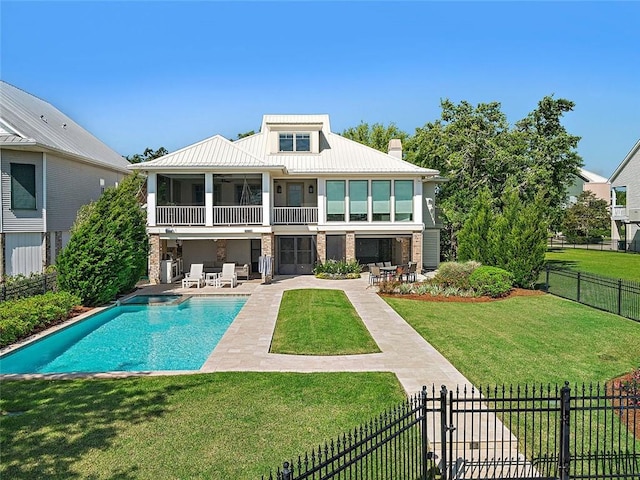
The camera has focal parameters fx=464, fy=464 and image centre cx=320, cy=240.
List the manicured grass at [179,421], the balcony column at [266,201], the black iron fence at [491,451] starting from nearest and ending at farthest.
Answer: the black iron fence at [491,451] < the manicured grass at [179,421] < the balcony column at [266,201]

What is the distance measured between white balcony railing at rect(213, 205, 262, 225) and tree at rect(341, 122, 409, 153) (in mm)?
28574

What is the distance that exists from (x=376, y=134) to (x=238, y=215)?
31.8 m

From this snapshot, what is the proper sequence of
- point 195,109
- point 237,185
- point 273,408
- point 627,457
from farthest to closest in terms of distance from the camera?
point 237,185
point 195,109
point 273,408
point 627,457

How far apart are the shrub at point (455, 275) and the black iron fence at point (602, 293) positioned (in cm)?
355

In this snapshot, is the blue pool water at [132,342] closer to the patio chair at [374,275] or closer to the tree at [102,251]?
the tree at [102,251]

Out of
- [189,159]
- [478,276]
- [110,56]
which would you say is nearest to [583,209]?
[478,276]

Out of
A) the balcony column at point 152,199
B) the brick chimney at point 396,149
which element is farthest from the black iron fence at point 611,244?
the balcony column at point 152,199

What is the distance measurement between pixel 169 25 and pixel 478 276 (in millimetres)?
14593

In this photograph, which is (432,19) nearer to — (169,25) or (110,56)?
(169,25)

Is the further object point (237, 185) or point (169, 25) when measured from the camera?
point (237, 185)

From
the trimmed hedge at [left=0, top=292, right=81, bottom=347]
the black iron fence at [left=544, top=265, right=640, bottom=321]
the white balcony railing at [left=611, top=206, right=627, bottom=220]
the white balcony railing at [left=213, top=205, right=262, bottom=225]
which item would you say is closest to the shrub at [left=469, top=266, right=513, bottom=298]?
the black iron fence at [left=544, top=265, right=640, bottom=321]

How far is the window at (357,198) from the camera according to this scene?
2503 cm

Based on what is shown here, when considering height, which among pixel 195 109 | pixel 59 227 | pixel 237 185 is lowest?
pixel 59 227

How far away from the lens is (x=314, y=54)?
15.8 meters
